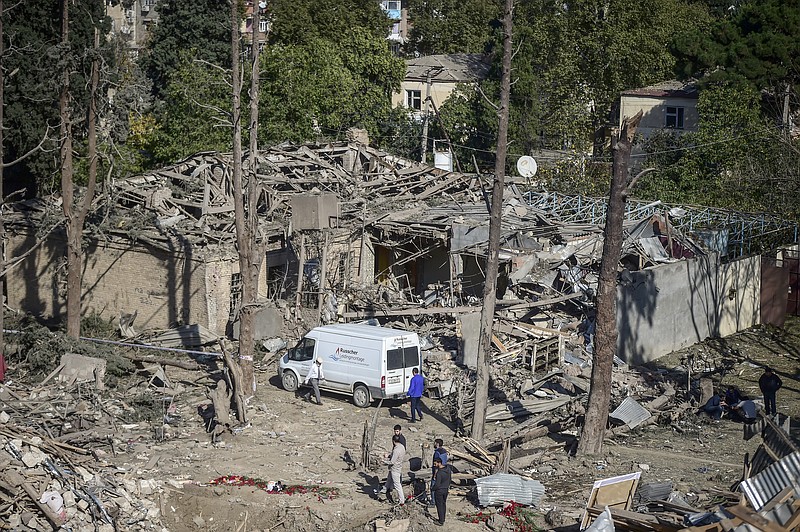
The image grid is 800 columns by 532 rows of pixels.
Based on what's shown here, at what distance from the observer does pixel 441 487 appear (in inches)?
631

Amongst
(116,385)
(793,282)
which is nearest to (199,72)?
(116,385)

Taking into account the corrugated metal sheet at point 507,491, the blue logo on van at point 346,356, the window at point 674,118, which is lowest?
the corrugated metal sheet at point 507,491

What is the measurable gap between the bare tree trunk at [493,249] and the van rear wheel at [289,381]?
5708mm

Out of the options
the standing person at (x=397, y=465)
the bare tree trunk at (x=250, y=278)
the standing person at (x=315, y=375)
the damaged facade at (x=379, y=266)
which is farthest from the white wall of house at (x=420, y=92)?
the standing person at (x=397, y=465)

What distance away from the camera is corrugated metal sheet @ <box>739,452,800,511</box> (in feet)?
45.7

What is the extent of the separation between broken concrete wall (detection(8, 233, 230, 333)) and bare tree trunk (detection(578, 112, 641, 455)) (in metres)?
12.4

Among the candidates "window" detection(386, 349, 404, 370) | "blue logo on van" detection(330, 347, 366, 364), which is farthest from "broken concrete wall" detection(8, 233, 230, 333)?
"window" detection(386, 349, 404, 370)

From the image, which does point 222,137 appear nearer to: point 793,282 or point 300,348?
point 300,348

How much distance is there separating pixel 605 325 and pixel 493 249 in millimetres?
2701

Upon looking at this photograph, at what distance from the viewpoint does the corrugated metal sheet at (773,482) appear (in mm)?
13938

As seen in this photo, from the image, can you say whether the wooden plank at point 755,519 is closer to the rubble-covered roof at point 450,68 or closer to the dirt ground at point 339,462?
the dirt ground at point 339,462

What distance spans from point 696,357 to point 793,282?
20.8 ft

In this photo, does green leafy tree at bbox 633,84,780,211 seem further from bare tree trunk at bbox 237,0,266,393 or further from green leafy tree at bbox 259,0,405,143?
bare tree trunk at bbox 237,0,266,393

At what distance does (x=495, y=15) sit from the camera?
7238 centimetres
